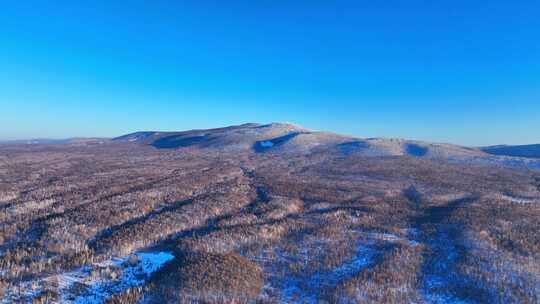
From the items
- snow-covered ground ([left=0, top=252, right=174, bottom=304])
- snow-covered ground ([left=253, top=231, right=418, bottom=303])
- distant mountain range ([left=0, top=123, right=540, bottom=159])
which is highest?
distant mountain range ([left=0, top=123, right=540, bottom=159])

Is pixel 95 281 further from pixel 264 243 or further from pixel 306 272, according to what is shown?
pixel 306 272

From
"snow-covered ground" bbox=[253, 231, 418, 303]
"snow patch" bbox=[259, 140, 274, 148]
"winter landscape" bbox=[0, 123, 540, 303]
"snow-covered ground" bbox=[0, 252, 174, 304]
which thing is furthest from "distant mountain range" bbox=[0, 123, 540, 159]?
"snow-covered ground" bbox=[0, 252, 174, 304]

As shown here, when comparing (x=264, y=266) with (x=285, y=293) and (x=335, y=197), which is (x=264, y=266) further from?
(x=335, y=197)

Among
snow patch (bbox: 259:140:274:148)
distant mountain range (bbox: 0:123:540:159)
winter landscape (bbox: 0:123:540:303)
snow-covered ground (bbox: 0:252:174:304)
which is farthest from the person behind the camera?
snow patch (bbox: 259:140:274:148)

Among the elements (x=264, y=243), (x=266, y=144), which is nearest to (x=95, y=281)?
(x=264, y=243)

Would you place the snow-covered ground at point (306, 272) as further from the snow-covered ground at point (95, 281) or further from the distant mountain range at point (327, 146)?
the distant mountain range at point (327, 146)

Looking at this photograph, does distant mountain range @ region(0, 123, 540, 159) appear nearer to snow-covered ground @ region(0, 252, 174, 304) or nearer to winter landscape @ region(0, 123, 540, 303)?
winter landscape @ region(0, 123, 540, 303)
